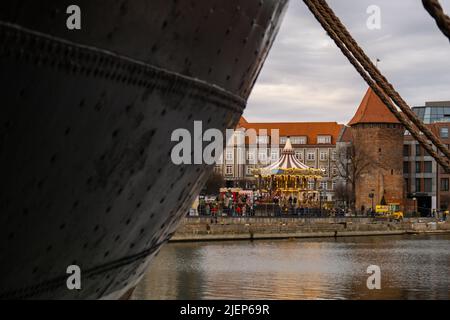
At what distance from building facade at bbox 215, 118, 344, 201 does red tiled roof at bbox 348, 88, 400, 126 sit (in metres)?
11.0

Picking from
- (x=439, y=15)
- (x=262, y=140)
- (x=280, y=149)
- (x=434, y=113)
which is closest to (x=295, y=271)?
(x=439, y=15)

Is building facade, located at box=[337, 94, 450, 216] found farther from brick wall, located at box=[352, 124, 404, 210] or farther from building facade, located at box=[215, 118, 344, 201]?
building facade, located at box=[215, 118, 344, 201]

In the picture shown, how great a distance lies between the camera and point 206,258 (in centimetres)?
2883

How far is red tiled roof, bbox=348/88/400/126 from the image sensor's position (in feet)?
230

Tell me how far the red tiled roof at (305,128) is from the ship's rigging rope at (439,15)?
8958cm

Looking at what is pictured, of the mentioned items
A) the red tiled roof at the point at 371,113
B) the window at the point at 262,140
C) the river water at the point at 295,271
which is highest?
the red tiled roof at the point at 371,113

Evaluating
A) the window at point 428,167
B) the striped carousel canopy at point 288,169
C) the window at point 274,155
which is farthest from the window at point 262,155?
the striped carousel canopy at point 288,169

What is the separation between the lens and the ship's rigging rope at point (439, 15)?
2553 mm

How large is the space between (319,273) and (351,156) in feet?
141

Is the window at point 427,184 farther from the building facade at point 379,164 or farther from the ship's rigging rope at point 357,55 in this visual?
the ship's rigging rope at point 357,55

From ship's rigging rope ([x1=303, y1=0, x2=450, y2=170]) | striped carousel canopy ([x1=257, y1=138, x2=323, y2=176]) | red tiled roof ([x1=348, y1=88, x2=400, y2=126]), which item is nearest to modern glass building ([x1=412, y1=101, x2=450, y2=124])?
red tiled roof ([x1=348, y1=88, x2=400, y2=126])

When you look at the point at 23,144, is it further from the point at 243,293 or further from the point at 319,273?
the point at 319,273

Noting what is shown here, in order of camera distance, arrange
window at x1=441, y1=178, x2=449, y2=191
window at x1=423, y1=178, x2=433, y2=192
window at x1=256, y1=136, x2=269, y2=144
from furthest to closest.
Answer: window at x1=256, y1=136, x2=269, y2=144 → window at x1=423, y1=178, x2=433, y2=192 → window at x1=441, y1=178, x2=449, y2=191
